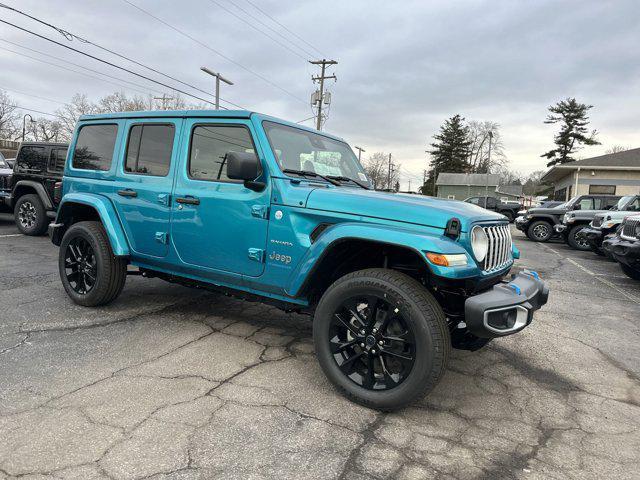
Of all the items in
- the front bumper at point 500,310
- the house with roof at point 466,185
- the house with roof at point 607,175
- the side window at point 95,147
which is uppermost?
the house with roof at point 466,185

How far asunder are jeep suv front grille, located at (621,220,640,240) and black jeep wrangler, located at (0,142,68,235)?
11.0 m

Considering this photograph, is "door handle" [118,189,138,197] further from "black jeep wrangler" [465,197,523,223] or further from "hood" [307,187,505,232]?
"black jeep wrangler" [465,197,523,223]

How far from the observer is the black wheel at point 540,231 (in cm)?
1553

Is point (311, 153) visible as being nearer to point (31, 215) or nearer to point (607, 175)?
point (31, 215)

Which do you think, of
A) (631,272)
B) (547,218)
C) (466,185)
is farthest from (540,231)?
(466,185)

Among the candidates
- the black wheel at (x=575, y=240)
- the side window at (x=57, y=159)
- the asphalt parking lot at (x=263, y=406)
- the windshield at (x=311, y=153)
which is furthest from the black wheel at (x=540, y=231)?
the side window at (x=57, y=159)

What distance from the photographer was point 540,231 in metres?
15.7

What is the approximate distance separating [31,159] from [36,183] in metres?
0.73

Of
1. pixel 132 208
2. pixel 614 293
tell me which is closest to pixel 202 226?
pixel 132 208

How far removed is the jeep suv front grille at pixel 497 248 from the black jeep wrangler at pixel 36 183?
29.6 ft

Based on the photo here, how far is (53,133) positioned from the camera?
65625mm

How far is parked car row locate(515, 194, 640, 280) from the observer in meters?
7.51

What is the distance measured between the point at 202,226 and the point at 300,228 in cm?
95

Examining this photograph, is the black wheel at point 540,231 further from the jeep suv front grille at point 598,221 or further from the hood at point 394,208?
the hood at point 394,208
